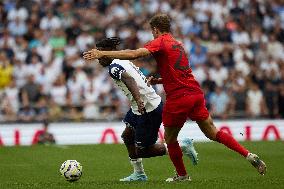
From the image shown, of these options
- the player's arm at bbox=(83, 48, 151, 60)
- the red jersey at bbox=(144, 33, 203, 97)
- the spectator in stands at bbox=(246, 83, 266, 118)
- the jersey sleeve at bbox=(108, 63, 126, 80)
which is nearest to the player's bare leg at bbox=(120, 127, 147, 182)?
the jersey sleeve at bbox=(108, 63, 126, 80)

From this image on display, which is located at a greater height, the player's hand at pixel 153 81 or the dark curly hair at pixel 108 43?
the dark curly hair at pixel 108 43

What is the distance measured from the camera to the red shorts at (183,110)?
11.8m

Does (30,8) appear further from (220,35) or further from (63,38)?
(220,35)

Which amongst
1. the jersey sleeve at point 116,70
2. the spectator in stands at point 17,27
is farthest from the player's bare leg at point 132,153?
the spectator in stands at point 17,27

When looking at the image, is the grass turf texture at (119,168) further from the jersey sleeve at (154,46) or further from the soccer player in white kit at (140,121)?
the jersey sleeve at (154,46)

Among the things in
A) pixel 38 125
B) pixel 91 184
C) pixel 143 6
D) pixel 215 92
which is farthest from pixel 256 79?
pixel 91 184

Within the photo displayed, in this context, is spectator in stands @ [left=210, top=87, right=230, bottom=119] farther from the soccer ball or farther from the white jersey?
the soccer ball

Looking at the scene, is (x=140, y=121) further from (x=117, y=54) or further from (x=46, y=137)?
(x=46, y=137)

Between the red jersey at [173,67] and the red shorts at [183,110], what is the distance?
0.10 m

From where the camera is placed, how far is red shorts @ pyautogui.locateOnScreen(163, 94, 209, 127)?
38.6 ft

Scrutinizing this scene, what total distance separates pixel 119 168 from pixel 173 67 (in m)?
4.07

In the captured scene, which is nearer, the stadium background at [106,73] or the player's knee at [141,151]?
the player's knee at [141,151]

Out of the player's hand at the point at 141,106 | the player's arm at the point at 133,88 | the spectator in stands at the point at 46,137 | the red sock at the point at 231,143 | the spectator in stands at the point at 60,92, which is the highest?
the player's arm at the point at 133,88

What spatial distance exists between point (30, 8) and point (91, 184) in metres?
15.6
